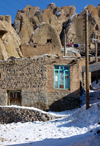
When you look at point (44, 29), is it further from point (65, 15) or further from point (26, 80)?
point (65, 15)

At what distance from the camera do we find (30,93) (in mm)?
13930

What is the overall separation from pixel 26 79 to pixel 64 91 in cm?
311

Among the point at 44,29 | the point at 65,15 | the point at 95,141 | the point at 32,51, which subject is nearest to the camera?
the point at 95,141

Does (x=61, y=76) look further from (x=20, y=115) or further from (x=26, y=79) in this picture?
(x=20, y=115)

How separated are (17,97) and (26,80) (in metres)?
1.64

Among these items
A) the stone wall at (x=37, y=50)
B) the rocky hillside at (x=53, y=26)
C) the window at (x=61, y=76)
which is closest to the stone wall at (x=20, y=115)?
the window at (x=61, y=76)

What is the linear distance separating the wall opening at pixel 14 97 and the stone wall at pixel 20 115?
1.59 m

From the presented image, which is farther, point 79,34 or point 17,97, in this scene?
point 79,34

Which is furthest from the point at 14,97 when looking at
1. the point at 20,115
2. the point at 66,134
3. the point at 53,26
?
the point at 53,26

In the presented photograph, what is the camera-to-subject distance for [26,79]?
14.0 metres

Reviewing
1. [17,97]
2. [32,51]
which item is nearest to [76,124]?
[17,97]

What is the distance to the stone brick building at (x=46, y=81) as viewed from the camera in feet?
45.3

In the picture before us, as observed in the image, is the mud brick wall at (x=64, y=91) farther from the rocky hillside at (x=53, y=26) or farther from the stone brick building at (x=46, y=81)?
the rocky hillside at (x=53, y=26)

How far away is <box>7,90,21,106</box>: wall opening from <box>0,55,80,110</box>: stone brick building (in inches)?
8.9
